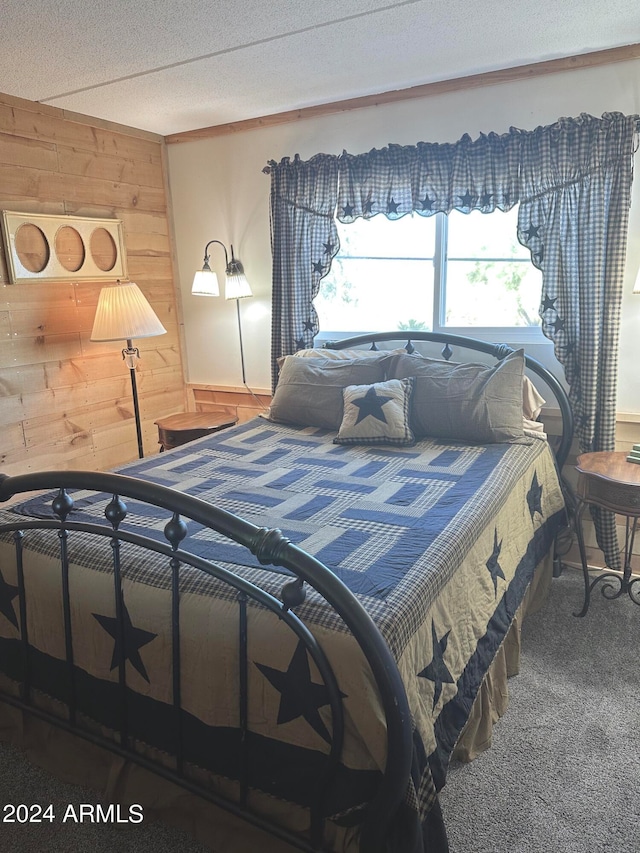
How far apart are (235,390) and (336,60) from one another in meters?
1.96

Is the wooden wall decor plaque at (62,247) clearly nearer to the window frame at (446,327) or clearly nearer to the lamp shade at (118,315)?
the lamp shade at (118,315)

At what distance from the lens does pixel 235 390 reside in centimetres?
392

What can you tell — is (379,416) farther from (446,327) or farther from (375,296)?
(375,296)

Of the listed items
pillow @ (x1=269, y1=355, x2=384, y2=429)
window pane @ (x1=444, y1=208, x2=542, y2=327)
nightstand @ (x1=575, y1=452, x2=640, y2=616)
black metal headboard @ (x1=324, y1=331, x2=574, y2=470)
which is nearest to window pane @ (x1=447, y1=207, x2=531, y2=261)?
window pane @ (x1=444, y1=208, x2=542, y2=327)

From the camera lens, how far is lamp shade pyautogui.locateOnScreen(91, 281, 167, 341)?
3.14 m

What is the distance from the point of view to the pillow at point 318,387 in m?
2.93

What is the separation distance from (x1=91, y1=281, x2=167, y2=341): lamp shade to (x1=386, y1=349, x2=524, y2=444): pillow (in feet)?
4.89

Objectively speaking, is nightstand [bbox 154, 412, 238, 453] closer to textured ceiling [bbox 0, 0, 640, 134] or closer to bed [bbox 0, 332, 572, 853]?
bed [bbox 0, 332, 572, 853]

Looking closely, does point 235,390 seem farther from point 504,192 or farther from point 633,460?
point 633,460

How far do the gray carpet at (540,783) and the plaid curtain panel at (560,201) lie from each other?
895 millimetres

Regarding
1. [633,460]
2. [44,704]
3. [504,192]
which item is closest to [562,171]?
[504,192]

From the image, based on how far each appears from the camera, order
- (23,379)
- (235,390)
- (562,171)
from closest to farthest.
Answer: (562,171), (23,379), (235,390)

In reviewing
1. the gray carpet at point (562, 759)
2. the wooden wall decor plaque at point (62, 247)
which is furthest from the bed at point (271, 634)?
the wooden wall decor plaque at point (62, 247)

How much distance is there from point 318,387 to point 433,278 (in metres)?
0.89
